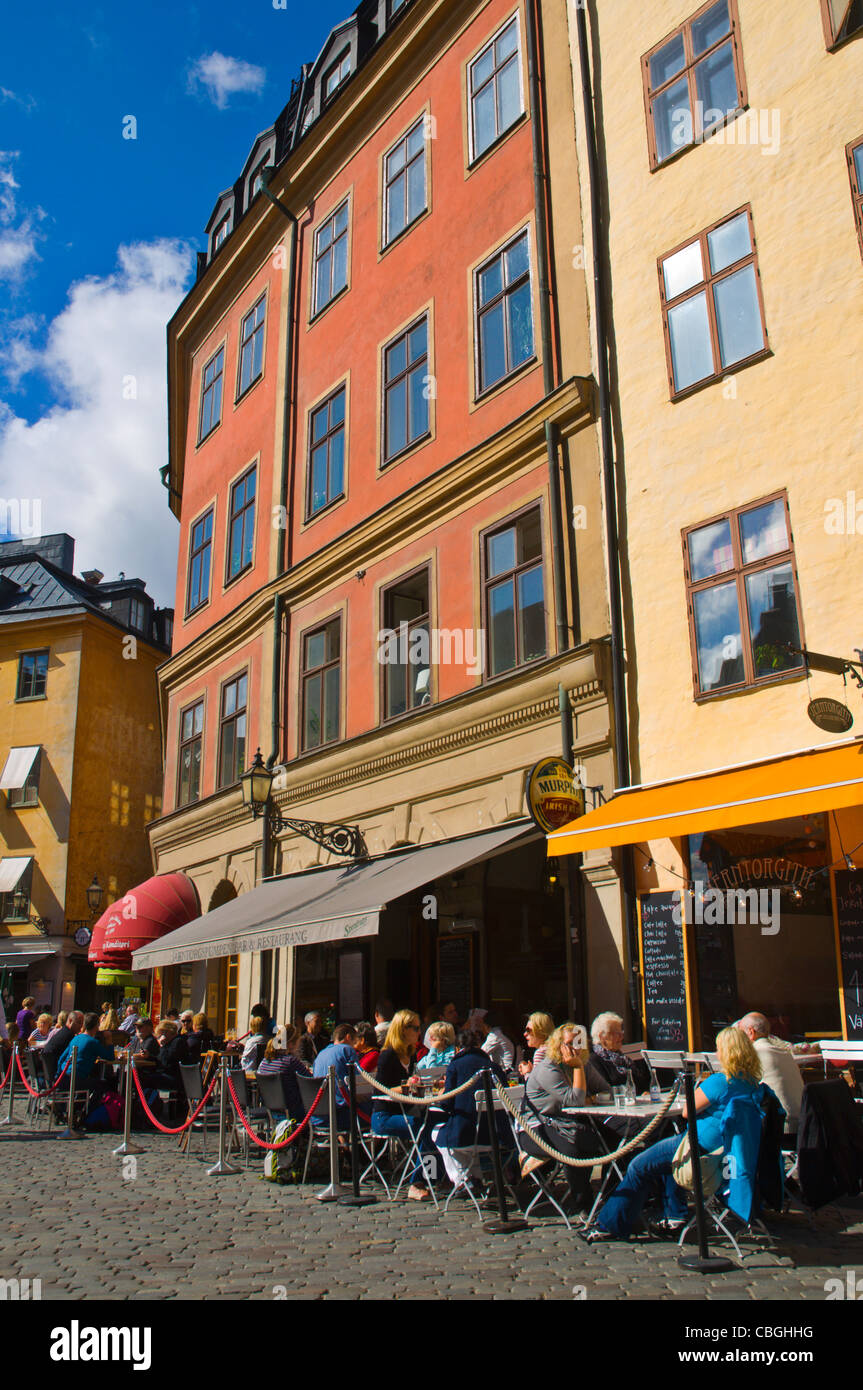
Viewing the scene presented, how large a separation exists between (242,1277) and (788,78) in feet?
39.6

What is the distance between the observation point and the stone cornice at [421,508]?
1343cm

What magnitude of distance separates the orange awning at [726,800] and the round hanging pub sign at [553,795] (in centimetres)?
31

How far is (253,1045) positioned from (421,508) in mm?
7681

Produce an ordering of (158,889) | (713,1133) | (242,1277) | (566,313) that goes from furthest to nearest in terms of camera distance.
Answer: (158,889) < (566,313) < (713,1133) < (242,1277)

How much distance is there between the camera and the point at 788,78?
1141 centimetres

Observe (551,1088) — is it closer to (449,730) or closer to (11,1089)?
(449,730)

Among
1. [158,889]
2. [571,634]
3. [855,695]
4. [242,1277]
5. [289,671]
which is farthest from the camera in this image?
[158,889]

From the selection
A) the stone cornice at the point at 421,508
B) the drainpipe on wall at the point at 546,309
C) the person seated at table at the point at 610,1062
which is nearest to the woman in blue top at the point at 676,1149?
the person seated at table at the point at 610,1062

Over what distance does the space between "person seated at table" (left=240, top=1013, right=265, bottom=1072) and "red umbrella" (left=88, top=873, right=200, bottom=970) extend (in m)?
6.38

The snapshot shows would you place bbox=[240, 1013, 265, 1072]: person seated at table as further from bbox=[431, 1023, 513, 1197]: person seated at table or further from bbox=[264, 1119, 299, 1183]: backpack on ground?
bbox=[431, 1023, 513, 1197]: person seated at table

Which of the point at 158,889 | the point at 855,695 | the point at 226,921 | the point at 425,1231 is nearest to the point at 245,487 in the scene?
the point at 158,889

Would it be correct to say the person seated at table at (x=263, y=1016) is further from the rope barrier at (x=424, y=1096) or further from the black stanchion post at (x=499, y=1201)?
the black stanchion post at (x=499, y=1201)

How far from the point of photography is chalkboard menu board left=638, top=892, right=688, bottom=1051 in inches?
414
